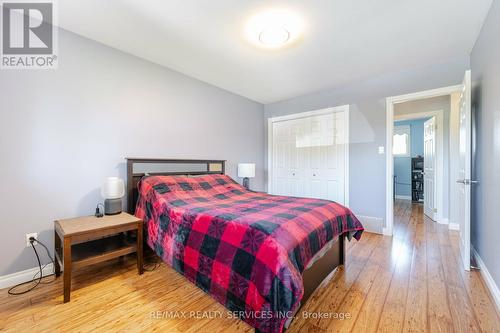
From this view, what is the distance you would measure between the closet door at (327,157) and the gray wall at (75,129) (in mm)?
2259

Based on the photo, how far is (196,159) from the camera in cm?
327

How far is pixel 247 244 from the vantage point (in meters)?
1.35

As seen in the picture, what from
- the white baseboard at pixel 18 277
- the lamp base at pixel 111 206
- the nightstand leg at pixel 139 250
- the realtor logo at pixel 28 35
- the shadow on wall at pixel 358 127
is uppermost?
the realtor logo at pixel 28 35

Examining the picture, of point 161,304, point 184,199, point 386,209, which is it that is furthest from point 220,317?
point 386,209

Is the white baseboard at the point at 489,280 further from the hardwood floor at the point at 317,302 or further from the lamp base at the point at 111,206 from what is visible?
the lamp base at the point at 111,206

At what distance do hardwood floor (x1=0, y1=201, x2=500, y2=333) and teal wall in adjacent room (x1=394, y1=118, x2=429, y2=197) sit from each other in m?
4.52

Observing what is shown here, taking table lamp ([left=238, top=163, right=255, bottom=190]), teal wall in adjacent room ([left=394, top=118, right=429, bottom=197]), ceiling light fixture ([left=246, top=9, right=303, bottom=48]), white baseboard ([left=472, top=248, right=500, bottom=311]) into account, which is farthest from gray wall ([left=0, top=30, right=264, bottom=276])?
teal wall in adjacent room ([left=394, top=118, right=429, bottom=197])

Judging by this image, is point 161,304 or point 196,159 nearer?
point 161,304

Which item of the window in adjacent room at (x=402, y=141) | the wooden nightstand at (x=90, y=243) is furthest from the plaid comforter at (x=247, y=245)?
the window in adjacent room at (x=402, y=141)

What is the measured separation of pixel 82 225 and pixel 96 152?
0.83 m

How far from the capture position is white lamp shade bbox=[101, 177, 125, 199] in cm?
217

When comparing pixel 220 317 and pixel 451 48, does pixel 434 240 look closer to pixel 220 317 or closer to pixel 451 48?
pixel 451 48

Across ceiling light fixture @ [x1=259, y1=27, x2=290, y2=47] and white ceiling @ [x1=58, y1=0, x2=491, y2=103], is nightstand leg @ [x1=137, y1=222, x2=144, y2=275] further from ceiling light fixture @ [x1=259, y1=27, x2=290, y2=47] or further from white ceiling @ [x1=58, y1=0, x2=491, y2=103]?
ceiling light fixture @ [x1=259, y1=27, x2=290, y2=47]

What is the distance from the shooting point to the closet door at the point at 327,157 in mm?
3635
